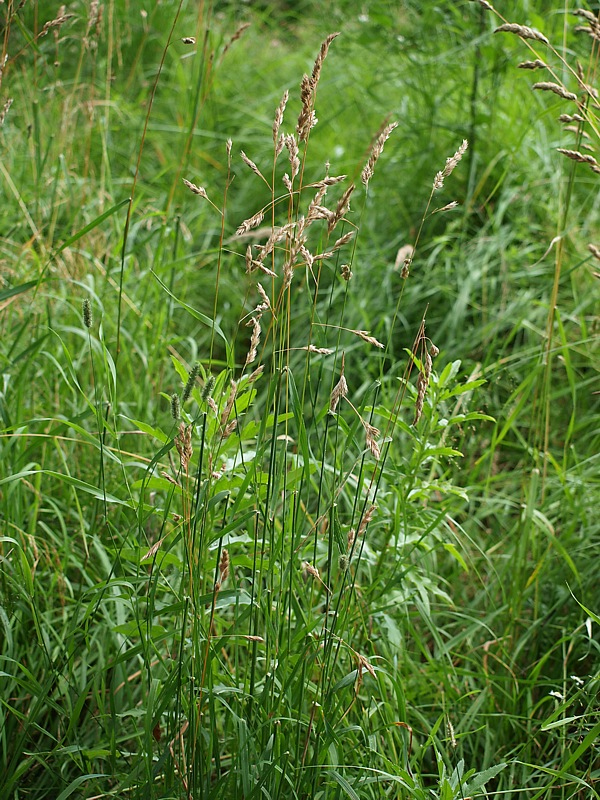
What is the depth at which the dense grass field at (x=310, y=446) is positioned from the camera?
1241 millimetres

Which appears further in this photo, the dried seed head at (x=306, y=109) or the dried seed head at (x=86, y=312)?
the dried seed head at (x=86, y=312)

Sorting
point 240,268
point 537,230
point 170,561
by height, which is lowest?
point 240,268

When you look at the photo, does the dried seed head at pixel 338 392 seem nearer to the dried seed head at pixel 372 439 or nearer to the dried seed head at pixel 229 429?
the dried seed head at pixel 372 439

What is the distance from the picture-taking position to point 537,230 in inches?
121

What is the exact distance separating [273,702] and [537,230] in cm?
230

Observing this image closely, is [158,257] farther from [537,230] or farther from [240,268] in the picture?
[537,230]

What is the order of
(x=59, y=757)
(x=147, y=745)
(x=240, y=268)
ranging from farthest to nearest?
(x=240, y=268) → (x=59, y=757) → (x=147, y=745)

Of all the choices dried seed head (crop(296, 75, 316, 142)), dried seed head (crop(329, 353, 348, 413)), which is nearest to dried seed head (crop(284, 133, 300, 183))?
dried seed head (crop(296, 75, 316, 142))

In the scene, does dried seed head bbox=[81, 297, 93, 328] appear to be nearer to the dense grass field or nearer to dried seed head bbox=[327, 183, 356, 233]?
the dense grass field

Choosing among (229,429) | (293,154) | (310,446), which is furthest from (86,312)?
(310,446)

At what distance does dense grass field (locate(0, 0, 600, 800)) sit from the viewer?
4.07 feet

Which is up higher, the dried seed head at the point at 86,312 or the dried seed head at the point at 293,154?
the dried seed head at the point at 293,154

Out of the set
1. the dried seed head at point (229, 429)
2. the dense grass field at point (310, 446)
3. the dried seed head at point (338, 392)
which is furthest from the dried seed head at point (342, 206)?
the dried seed head at point (229, 429)

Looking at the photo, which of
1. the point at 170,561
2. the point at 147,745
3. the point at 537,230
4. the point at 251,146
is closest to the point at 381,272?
the point at 537,230
